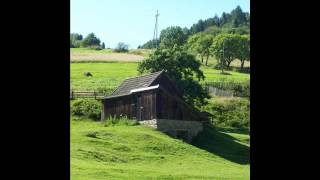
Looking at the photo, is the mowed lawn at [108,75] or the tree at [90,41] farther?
the tree at [90,41]

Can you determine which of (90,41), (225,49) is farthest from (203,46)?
(90,41)

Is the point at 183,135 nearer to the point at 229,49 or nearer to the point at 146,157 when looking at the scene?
the point at 146,157

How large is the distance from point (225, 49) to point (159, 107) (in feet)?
181

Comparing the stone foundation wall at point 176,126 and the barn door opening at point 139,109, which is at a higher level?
the barn door opening at point 139,109

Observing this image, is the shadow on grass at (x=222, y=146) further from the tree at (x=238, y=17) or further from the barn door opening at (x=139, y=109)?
the tree at (x=238, y=17)

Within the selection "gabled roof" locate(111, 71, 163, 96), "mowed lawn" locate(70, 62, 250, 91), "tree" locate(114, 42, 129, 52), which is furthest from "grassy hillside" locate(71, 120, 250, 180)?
"tree" locate(114, 42, 129, 52)

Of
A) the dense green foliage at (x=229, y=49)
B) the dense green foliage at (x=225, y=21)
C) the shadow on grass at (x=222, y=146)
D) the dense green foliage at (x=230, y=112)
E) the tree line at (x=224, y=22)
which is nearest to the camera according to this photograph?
the shadow on grass at (x=222, y=146)

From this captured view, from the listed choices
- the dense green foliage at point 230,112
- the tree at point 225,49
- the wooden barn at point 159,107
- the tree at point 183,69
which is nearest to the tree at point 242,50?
the tree at point 225,49

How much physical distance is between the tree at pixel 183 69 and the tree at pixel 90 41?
63472mm

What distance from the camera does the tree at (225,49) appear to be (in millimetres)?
92375
